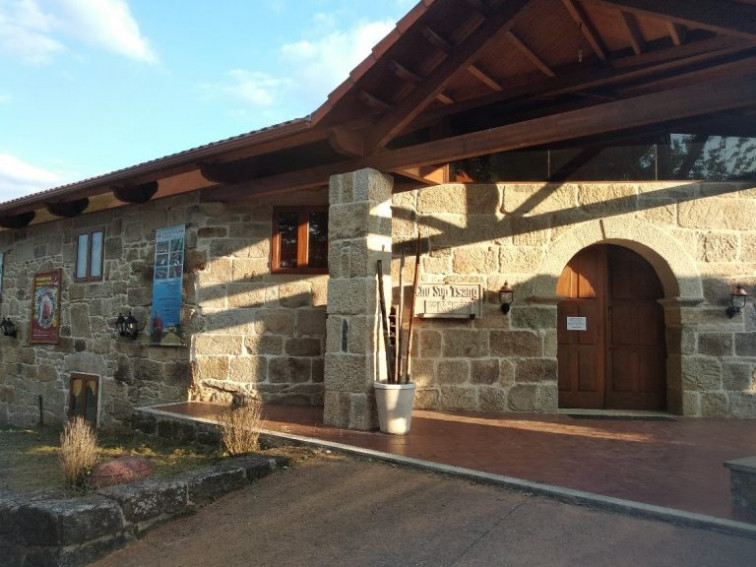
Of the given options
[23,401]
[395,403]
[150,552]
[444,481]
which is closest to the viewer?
[150,552]

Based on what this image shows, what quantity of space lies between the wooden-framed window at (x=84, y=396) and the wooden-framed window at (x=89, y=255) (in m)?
1.57

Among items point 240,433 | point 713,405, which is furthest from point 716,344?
point 240,433

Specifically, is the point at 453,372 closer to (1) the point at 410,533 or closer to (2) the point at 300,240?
(2) the point at 300,240

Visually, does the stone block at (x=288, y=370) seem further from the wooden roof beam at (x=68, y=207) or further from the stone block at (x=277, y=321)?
the wooden roof beam at (x=68, y=207)

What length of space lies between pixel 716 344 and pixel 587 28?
390cm

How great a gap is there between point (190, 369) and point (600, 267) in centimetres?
548

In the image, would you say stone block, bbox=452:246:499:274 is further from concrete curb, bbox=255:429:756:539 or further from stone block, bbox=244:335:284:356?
concrete curb, bbox=255:429:756:539

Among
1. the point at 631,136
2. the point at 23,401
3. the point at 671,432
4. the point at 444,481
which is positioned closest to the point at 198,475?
the point at 444,481

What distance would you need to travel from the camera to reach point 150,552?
351 cm

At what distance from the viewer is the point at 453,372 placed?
681cm

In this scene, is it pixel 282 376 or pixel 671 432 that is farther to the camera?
pixel 282 376

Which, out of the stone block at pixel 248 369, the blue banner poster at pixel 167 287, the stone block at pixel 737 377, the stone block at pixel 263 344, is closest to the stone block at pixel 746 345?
the stone block at pixel 737 377

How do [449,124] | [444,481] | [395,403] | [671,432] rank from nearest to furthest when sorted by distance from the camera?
1. [444,481]
2. [395,403]
3. [671,432]
4. [449,124]

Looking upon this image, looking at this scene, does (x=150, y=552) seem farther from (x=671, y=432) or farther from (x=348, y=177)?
(x=671, y=432)
